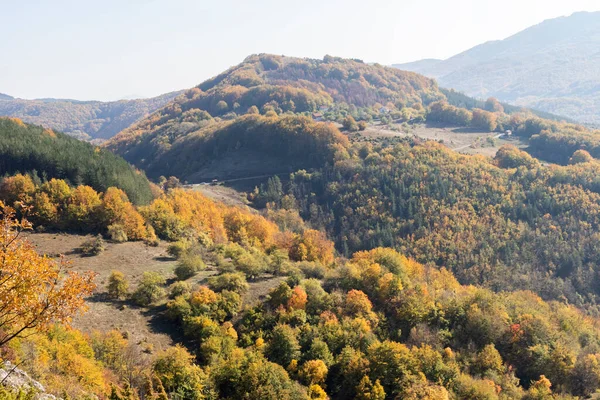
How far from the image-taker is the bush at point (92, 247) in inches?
2515

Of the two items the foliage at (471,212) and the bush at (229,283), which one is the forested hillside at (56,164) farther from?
the foliage at (471,212)

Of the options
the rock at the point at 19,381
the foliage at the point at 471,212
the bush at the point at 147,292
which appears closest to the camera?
the rock at the point at 19,381

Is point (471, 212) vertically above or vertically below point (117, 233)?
below

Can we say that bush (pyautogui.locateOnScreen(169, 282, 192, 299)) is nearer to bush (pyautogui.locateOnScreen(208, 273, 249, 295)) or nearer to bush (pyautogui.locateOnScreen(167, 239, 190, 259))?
bush (pyautogui.locateOnScreen(208, 273, 249, 295))

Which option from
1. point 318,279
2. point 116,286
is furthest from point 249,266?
point 116,286

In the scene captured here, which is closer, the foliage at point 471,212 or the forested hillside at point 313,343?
the forested hillside at point 313,343

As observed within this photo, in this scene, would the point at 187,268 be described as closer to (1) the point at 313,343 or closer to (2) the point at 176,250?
(2) the point at 176,250

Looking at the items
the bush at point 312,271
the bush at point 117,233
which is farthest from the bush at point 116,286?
the bush at point 312,271

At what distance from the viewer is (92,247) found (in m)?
64.3

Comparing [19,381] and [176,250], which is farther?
[176,250]

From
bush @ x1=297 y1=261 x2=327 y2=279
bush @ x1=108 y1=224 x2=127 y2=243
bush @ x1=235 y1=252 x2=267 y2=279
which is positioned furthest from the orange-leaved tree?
bush @ x1=108 y1=224 x2=127 y2=243

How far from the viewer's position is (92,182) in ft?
283

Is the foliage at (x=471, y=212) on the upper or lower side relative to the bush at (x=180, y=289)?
lower

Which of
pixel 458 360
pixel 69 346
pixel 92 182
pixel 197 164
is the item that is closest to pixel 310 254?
pixel 458 360
